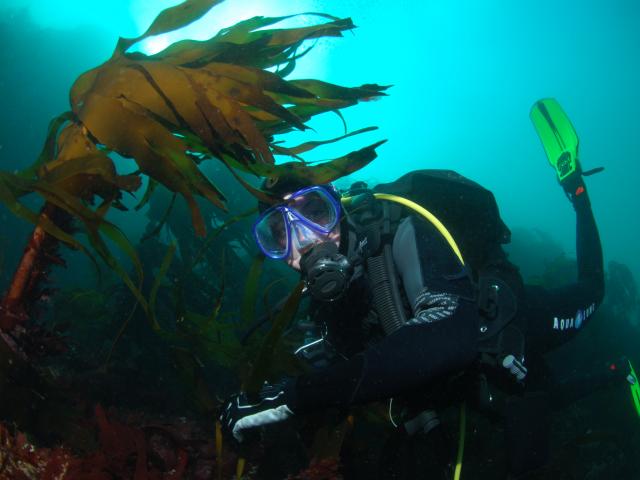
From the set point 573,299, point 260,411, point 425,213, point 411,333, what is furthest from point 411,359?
point 573,299

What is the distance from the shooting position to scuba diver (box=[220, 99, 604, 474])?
1.58 m

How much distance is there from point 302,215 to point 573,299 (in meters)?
3.58

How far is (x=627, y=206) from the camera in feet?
261

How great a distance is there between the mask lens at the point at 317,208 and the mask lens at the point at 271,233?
0.58 ft

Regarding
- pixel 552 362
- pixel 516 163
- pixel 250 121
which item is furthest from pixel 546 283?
pixel 516 163

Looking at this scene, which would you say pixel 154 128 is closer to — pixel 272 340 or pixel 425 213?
pixel 272 340

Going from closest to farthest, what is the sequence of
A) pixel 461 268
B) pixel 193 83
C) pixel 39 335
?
1. pixel 193 83
2. pixel 39 335
3. pixel 461 268

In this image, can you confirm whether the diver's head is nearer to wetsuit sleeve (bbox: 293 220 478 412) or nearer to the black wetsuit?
the black wetsuit

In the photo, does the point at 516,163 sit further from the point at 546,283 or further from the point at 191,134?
the point at 191,134

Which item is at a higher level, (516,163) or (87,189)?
(87,189)

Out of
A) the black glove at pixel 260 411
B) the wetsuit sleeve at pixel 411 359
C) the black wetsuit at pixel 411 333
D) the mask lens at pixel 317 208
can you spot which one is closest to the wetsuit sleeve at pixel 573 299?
the black wetsuit at pixel 411 333

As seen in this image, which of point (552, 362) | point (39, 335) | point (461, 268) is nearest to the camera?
point (39, 335)

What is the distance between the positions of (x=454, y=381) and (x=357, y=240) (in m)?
1.12

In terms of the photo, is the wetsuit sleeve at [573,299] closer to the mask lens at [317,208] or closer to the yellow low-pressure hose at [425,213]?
the yellow low-pressure hose at [425,213]
